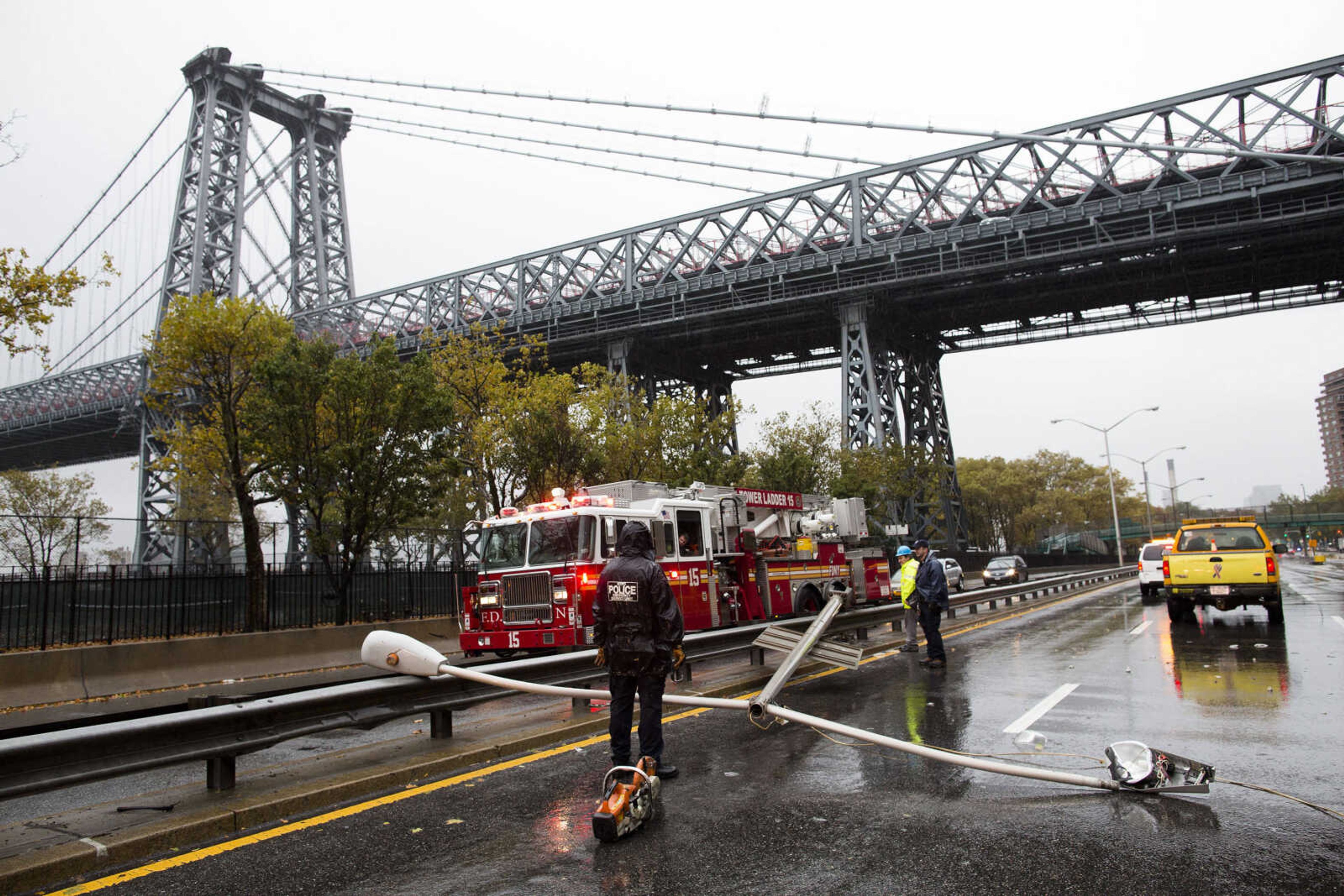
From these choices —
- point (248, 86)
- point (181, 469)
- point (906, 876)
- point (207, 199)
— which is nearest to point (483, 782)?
point (906, 876)

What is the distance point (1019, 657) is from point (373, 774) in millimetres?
10303

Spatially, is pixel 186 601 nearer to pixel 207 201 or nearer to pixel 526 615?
pixel 526 615

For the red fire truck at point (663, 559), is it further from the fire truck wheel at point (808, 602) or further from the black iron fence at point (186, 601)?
the black iron fence at point (186, 601)

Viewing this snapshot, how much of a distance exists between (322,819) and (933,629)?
8.94 metres

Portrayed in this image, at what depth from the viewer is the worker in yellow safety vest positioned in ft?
46.7

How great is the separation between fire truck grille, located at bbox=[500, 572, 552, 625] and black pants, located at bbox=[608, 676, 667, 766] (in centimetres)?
714

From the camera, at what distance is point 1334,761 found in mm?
6750

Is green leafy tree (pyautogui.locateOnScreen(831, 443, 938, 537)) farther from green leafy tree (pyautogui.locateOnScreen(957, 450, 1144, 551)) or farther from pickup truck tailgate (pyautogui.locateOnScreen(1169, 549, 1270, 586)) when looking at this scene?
green leafy tree (pyautogui.locateOnScreen(957, 450, 1144, 551))

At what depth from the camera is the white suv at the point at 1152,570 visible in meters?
30.1

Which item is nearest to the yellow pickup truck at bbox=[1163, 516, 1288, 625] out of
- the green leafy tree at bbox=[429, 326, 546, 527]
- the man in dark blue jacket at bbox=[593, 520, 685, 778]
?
the man in dark blue jacket at bbox=[593, 520, 685, 778]

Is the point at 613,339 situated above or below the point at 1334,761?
above

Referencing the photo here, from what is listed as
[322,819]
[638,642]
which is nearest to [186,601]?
[322,819]

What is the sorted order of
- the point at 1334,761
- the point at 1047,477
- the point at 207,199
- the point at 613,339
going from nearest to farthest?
the point at 1334,761, the point at 613,339, the point at 207,199, the point at 1047,477

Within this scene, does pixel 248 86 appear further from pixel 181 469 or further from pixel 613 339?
pixel 181 469
